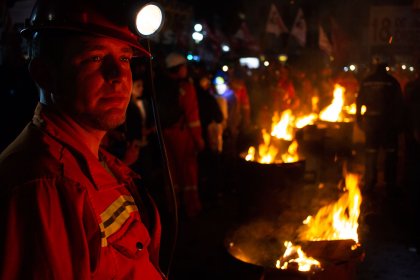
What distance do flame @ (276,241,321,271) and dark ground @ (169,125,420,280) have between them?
159 millimetres

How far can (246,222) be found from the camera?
598cm

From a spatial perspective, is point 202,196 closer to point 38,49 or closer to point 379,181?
point 379,181

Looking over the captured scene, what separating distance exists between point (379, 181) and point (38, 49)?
845 cm

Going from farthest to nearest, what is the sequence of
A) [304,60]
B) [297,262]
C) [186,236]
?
[304,60]
[186,236]
[297,262]

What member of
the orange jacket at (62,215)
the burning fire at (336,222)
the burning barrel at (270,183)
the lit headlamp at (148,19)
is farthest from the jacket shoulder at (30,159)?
the burning barrel at (270,183)

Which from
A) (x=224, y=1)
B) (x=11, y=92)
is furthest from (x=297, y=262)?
(x=224, y=1)

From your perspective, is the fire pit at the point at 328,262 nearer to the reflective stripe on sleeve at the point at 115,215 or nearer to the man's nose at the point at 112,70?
the reflective stripe on sleeve at the point at 115,215

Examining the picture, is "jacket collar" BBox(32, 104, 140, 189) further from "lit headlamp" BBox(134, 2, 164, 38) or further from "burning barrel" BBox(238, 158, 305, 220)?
"burning barrel" BBox(238, 158, 305, 220)

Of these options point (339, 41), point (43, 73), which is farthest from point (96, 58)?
point (339, 41)

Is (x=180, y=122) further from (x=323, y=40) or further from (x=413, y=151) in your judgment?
(x=323, y=40)

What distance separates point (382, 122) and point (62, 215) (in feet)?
27.5

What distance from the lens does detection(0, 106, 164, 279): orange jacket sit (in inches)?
50.9

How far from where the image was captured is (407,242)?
20.2 feet

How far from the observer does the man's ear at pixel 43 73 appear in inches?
67.5
